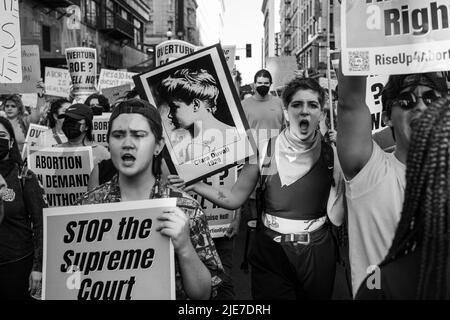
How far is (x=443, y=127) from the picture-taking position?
1.33m

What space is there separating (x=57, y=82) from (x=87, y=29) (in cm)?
2904

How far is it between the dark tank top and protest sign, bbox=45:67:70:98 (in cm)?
804

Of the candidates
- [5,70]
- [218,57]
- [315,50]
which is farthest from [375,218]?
[315,50]

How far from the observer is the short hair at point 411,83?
7.55ft

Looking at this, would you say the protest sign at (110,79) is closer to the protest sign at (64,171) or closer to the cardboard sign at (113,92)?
the cardboard sign at (113,92)

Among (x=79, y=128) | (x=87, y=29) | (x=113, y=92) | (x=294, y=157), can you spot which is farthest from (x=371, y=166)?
Result: (x=87, y=29)

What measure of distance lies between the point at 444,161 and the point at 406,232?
0.73 ft

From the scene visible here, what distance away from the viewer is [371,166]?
2.22 m

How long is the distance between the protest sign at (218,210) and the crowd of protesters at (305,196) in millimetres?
98

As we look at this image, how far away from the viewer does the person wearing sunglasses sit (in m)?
2.16

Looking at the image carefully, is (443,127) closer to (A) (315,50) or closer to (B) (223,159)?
(B) (223,159)

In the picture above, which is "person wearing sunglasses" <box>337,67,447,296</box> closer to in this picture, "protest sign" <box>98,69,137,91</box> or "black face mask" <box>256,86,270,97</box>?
"black face mask" <box>256,86,270,97</box>

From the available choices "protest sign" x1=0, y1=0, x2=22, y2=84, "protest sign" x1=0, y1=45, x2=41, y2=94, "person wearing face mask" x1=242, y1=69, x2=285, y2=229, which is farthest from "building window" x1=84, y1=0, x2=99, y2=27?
"protest sign" x1=0, y1=0, x2=22, y2=84
